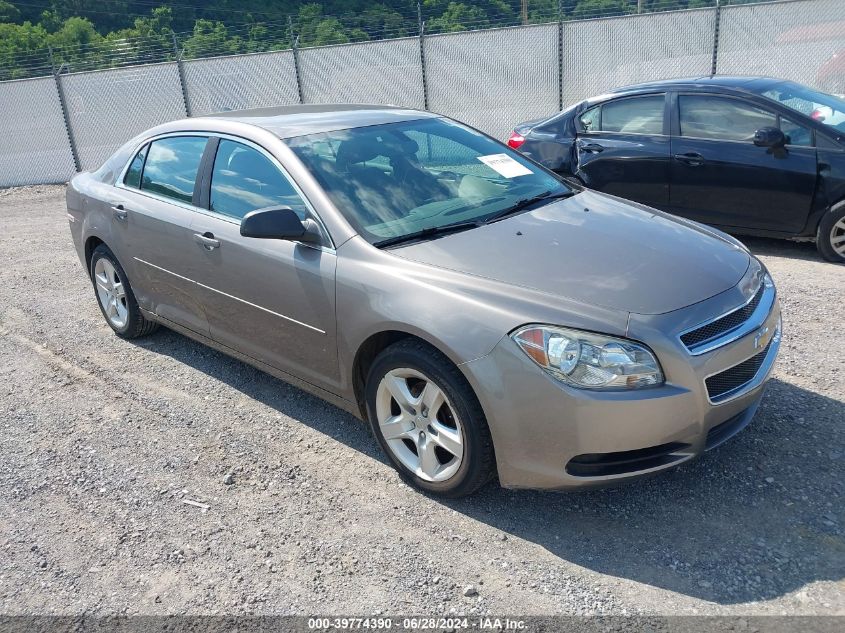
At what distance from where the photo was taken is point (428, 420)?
11.0 ft

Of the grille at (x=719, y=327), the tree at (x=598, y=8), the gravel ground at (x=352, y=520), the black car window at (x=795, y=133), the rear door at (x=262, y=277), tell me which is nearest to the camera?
the gravel ground at (x=352, y=520)

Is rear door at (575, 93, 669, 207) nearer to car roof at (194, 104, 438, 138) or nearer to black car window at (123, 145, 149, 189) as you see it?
car roof at (194, 104, 438, 138)

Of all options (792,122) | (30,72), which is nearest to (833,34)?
(792,122)

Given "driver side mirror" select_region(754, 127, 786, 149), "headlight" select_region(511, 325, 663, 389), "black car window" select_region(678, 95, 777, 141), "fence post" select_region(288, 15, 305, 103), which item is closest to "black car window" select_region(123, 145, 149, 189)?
"headlight" select_region(511, 325, 663, 389)

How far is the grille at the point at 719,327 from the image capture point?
9.85 feet

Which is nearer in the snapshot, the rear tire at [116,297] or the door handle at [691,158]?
the rear tire at [116,297]

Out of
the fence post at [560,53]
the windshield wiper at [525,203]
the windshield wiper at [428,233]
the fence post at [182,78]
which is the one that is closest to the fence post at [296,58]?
the fence post at [182,78]

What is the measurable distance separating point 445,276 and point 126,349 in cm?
330

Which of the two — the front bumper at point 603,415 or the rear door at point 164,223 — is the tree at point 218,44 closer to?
the rear door at point 164,223

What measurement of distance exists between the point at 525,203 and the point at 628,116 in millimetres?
3834

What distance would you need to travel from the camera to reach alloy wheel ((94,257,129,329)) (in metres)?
5.56

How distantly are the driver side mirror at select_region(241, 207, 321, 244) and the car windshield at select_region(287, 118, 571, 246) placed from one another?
244mm

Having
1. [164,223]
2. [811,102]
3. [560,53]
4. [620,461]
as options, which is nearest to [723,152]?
[811,102]

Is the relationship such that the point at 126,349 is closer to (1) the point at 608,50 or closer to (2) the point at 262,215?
(2) the point at 262,215
